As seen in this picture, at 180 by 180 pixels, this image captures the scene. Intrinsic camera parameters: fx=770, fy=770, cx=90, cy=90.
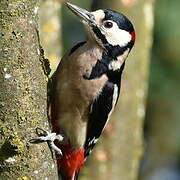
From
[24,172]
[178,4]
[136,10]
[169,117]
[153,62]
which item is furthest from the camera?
[169,117]

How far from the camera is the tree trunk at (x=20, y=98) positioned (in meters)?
3.14

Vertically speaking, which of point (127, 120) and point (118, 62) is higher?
point (118, 62)

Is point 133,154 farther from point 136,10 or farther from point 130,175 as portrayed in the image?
Answer: point 136,10

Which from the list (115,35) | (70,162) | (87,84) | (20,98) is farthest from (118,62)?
(20,98)

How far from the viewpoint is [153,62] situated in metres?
9.77

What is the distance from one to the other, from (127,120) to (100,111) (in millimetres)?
1260

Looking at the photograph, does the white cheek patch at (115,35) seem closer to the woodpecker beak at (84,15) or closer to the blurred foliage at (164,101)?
the woodpecker beak at (84,15)

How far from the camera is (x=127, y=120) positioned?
556cm

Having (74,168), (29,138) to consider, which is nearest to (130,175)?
(74,168)

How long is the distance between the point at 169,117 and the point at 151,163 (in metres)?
0.96

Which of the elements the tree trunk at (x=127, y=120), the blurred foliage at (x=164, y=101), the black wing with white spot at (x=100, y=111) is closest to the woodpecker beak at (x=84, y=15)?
the black wing with white spot at (x=100, y=111)

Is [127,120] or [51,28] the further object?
[127,120]

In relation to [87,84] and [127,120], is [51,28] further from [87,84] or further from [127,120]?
[87,84]

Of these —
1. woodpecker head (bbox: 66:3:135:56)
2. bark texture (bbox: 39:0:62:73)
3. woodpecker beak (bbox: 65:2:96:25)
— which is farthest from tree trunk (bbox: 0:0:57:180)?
bark texture (bbox: 39:0:62:73)
